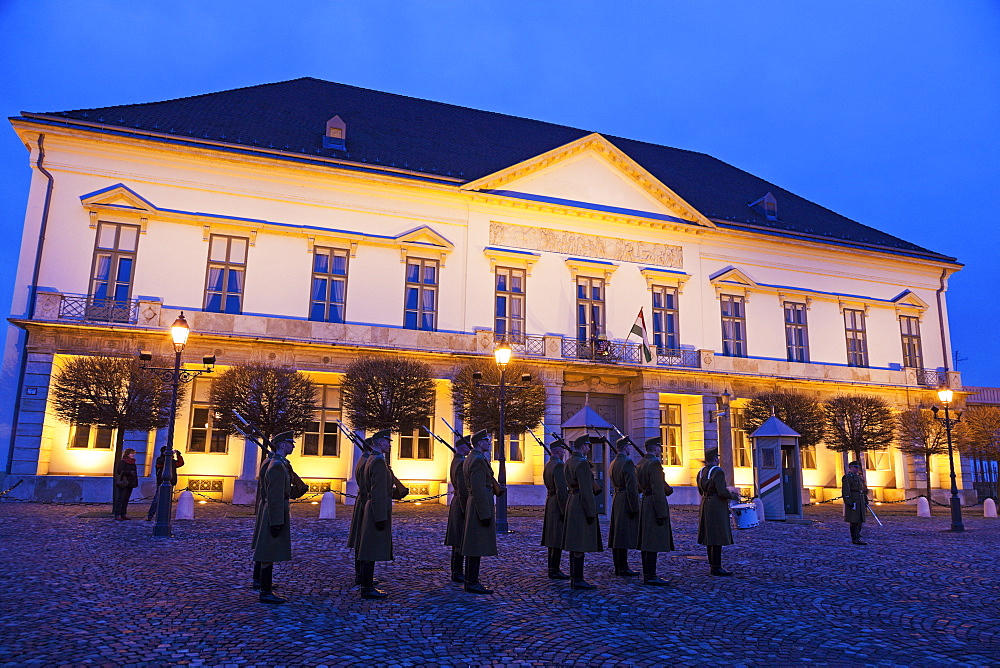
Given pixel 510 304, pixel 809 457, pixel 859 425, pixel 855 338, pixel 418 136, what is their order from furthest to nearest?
pixel 855 338 < pixel 809 457 < pixel 418 136 < pixel 510 304 < pixel 859 425

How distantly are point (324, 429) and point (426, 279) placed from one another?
6.39 metres

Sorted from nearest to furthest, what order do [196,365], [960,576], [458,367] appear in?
1. [960,576]
2. [196,365]
3. [458,367]

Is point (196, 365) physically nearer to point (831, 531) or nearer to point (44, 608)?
point (44, 608)

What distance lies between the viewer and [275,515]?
764 centimetres

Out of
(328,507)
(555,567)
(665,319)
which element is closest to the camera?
(555,567)

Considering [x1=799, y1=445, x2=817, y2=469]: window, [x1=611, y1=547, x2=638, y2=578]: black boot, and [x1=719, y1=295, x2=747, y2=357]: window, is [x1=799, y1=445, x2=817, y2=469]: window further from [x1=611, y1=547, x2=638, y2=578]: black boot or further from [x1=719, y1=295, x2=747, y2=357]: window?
[x1=611, y1=547, x2=638, y2=578]: black boot

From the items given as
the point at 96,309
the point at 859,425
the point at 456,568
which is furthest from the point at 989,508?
the point at 96,309

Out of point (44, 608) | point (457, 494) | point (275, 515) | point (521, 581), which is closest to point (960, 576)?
point (521, 581)

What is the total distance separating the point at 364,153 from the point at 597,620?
21.8 m

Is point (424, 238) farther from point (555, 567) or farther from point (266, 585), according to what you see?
point (266, 585)

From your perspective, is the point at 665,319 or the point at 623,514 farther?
the point at 665,319

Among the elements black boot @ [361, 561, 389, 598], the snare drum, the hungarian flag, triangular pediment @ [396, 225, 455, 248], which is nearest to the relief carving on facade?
triangular pediment @ [396, 225, 455, 248]

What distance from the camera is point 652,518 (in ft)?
31.0

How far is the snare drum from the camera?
16906 mm
